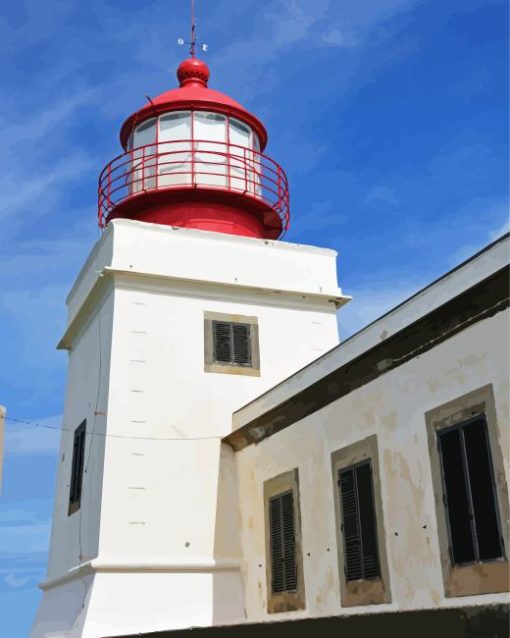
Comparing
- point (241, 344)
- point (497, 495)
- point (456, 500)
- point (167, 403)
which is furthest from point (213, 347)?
point (497, 495)

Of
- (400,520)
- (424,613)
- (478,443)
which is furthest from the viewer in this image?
(400,520)

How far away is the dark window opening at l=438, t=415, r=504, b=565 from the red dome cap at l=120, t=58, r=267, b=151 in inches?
407

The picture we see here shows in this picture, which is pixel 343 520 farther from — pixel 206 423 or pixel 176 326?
pixel 176 326

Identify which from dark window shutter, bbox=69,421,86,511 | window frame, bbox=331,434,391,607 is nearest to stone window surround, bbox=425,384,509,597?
window frame, bbox=331,434,391,607

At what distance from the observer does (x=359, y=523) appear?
953cm

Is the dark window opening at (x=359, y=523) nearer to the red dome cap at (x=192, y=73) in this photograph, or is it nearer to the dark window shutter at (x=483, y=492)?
the dark window shutter at (x=483, y=492)

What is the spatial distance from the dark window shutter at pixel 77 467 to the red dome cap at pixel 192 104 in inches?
262

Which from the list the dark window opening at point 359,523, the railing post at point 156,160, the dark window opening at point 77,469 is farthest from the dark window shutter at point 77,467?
the dark window opening at point 359,523

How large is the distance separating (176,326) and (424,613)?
24.8 feet

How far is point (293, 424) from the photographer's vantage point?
1148cm

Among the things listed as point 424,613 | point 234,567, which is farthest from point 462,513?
point 234,567

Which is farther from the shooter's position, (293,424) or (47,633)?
(47,633)

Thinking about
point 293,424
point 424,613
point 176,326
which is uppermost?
point 176,326

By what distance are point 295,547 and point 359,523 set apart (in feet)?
5.55
